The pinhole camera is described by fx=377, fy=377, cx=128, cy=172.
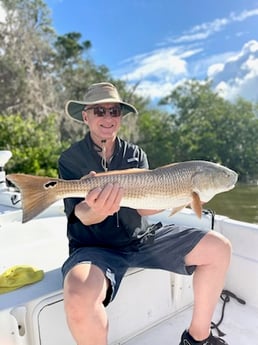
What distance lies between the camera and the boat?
1510 mm

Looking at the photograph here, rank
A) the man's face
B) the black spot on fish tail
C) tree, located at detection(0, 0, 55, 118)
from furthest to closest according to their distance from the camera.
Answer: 1. tree, located at detection(0, 0, 55, 118)
2. the man's face
3. the black spot on fish tail

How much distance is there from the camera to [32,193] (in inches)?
55.5

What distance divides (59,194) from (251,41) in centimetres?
3520

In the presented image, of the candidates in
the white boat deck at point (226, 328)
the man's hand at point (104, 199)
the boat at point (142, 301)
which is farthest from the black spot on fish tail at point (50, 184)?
the white boat deck at point (226, 328)

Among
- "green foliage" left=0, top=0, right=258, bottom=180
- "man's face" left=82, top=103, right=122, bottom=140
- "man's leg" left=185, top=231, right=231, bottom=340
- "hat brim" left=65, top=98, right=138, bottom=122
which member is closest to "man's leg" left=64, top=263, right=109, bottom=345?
"man's leg" left=185, top=231, right=231, bottom=340

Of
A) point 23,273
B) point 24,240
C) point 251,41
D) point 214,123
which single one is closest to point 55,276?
point 23,273

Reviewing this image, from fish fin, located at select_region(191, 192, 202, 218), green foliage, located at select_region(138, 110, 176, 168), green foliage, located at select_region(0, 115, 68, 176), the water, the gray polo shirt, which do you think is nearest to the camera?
fish fin, located at select_region(191, 192, 202, 218)

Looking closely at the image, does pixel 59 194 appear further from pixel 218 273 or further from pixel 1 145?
pixel 1 145

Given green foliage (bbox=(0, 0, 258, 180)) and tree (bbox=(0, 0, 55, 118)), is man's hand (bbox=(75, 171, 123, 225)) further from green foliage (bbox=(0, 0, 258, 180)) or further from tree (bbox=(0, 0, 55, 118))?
tree (bbox=(0, 0, 55, 118))

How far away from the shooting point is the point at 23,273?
5.62 feet

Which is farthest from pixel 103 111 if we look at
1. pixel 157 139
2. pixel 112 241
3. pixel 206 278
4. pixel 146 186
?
pixel 157 139

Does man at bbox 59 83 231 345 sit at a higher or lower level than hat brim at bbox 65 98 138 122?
lower

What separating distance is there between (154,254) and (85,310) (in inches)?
19.7

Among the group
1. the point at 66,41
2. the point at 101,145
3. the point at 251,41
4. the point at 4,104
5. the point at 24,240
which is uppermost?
the point at 251,41
